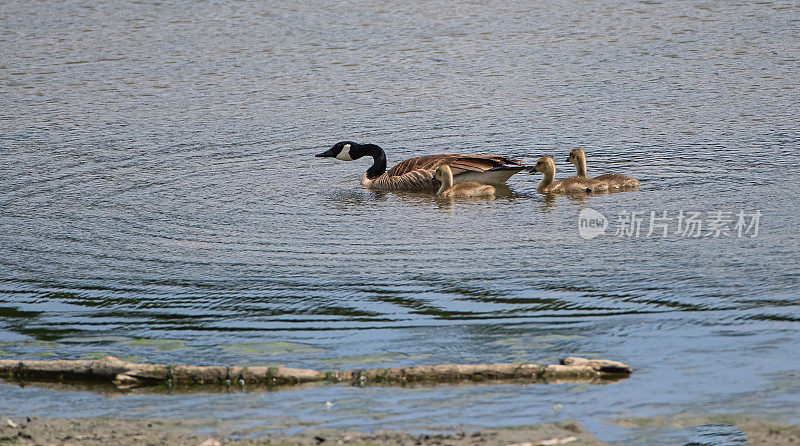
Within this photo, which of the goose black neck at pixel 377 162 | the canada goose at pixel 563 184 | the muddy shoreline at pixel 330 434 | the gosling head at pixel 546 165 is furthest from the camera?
the goose black neck at pixel 377 162

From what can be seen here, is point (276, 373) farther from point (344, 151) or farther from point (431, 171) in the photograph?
point (344, 151)

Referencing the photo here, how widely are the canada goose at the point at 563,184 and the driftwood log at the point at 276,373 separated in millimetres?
6342

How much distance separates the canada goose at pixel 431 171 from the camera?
13.4 meters

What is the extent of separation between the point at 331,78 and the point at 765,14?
478 inches

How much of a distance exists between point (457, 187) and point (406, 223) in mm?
1900

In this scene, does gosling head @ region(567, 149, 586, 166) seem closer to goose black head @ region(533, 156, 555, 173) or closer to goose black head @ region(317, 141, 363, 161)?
goose black head @ region(533, 156, 555, 173)

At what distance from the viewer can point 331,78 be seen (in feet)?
71.8

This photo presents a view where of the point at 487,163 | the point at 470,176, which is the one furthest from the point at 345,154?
the point at 487,163

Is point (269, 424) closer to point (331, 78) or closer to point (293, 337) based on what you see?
point (293, 337)

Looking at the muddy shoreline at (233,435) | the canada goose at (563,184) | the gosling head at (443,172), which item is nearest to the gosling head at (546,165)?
the canada goose at (563,184)

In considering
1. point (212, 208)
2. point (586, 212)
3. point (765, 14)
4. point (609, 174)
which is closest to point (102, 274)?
point (212, 208)

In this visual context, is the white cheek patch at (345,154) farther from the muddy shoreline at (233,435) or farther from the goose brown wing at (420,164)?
the muddy shoreline at (233,435)

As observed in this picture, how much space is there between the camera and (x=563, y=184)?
12781mm

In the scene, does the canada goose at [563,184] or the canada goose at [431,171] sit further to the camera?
the canada goose at [431,171]
